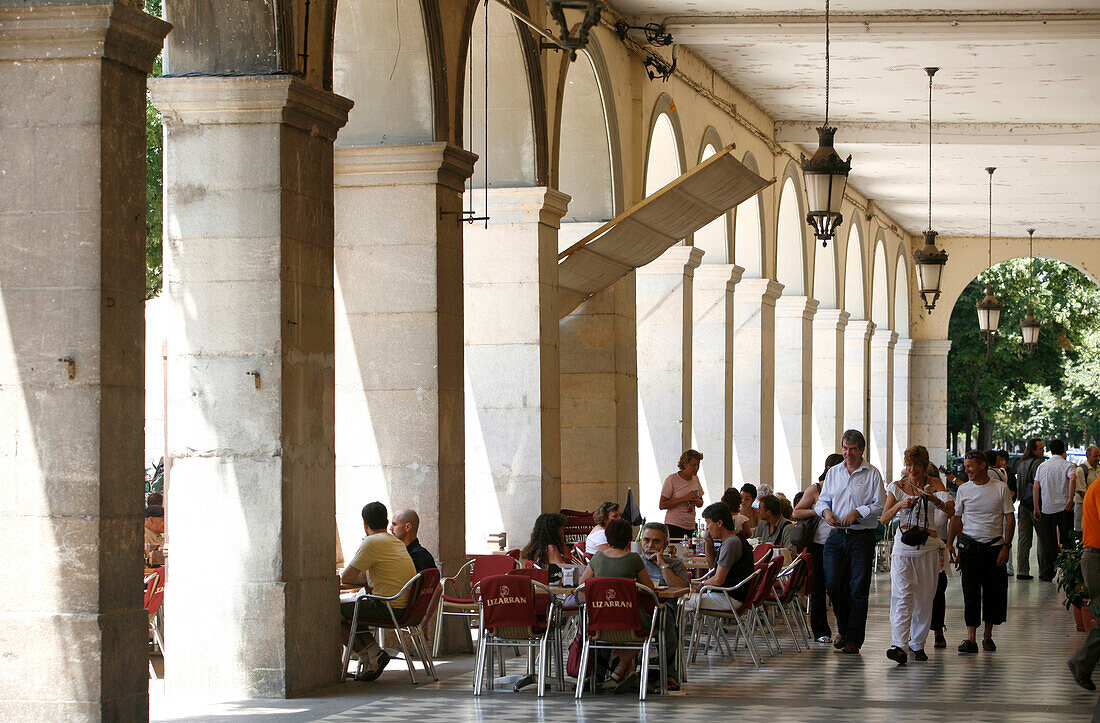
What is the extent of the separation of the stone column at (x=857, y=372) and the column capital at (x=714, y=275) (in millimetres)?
9857

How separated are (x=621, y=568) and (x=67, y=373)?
334 cm

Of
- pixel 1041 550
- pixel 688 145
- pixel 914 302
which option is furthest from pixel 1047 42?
pixel 914 302

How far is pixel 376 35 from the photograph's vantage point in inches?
389

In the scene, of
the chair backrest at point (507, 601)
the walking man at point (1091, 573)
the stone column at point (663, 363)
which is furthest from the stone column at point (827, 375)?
the chair backrest at point (507, 601)

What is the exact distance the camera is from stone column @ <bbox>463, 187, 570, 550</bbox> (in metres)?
11.7

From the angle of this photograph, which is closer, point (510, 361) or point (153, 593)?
point (153, 593)

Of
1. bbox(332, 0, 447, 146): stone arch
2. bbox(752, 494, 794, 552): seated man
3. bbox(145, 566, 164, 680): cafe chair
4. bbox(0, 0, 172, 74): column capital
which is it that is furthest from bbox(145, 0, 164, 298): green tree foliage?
bbox(0, 0, 172, 74): column capital

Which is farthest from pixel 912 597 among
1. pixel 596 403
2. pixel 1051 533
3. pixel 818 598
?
pixel 1051 533

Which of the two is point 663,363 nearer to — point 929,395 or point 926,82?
point 926,82

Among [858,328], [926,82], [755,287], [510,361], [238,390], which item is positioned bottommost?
[238,390]

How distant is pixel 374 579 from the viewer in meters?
8.74

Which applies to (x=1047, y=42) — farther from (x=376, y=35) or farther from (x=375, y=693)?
(x=375, y=693)

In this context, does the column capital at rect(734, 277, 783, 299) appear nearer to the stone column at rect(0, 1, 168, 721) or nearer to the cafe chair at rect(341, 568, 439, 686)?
the cafe chair at rect(341, 568, 439, 686)

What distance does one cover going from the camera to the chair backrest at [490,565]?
381 inches
